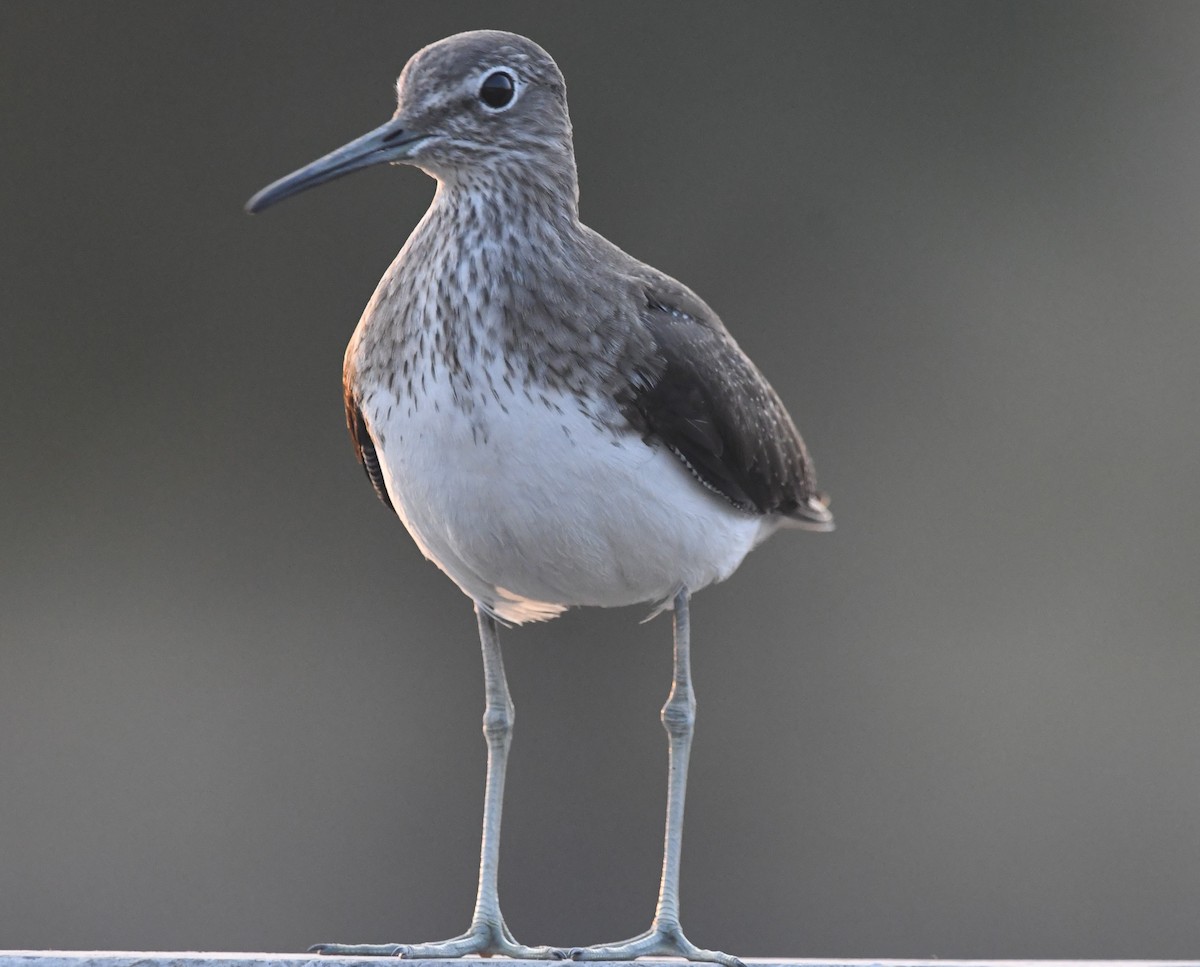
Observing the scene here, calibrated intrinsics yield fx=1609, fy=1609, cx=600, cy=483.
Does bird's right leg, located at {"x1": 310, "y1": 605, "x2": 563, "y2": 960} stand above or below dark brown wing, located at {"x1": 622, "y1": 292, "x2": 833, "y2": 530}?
below

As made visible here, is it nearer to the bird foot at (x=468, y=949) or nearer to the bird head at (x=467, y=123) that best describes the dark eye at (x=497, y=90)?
the bird head at (x=467, y=123)

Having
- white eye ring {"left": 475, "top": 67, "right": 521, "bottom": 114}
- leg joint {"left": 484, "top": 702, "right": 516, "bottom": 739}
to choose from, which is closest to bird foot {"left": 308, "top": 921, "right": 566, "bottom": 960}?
leg joint {"left": 484, "top": 702, "right": 516, "bottom": 739}

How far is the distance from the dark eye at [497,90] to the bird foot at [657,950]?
1.28 metres

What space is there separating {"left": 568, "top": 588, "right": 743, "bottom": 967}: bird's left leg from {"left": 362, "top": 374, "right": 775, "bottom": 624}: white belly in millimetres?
153

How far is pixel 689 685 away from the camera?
2816 mm

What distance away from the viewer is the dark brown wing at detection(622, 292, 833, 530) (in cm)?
254

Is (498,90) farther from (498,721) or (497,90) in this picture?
(498,721)

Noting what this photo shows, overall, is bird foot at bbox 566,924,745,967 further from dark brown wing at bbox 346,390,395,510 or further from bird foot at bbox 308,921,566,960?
dark brown wing at bbox 346,390,395,510

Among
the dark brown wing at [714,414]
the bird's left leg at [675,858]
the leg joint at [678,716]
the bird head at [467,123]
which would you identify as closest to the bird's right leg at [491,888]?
the bird's left leg at [675,858]

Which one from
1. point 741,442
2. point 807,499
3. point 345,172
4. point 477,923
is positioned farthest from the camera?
point 807,499

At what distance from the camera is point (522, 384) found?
2.39 meters

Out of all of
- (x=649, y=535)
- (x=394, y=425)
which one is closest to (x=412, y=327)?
(x=394, y=425)

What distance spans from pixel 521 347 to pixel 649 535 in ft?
1.25

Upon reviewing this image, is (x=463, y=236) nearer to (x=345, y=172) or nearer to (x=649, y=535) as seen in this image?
(x=345, y=172)
